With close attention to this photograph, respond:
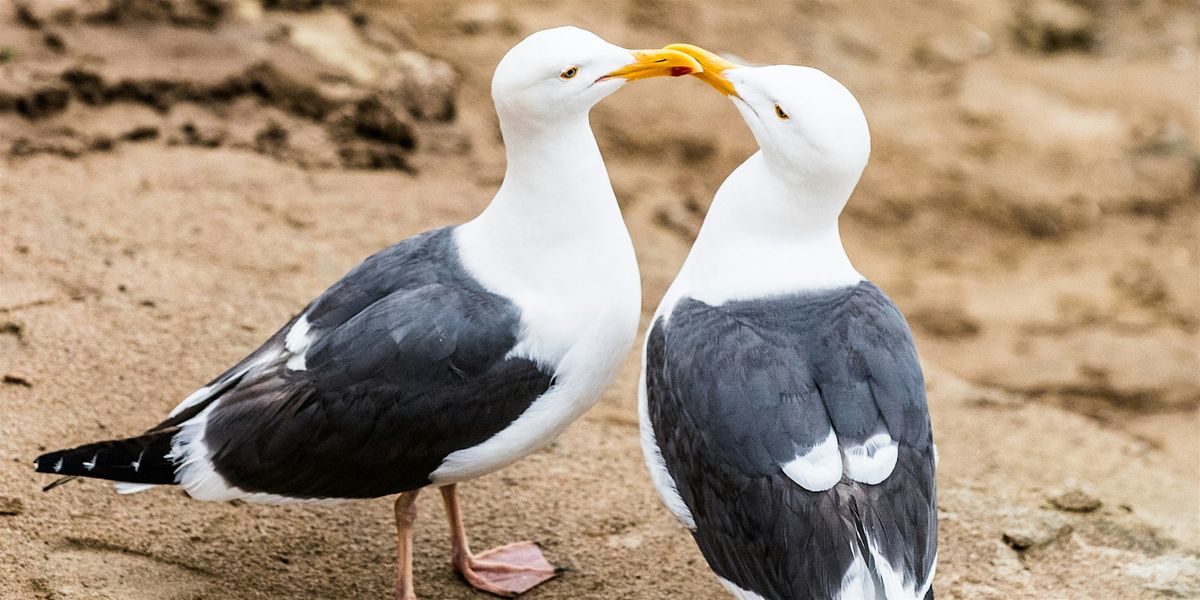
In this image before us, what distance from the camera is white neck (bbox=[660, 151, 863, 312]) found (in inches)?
156

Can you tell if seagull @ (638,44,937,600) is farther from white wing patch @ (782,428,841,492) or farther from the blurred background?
the blurred background

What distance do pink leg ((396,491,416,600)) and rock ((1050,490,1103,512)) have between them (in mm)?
2516

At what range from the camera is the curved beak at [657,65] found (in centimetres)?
399

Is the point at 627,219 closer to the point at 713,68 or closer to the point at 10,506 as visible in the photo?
the point at 713,68

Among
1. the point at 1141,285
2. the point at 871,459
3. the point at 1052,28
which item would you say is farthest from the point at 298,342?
the point at 1052,28

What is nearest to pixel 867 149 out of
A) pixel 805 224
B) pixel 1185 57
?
pixel 805 224

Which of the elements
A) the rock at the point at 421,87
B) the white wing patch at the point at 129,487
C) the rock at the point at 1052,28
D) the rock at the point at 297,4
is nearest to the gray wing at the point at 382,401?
the white wing patch at the point at 129,487

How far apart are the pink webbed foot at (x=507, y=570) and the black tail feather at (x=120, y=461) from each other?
105cm

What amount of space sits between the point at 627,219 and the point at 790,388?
12.5ft

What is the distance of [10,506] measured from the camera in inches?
168

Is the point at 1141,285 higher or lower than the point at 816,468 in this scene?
lower

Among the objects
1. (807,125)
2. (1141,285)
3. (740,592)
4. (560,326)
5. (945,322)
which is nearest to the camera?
(740,592)

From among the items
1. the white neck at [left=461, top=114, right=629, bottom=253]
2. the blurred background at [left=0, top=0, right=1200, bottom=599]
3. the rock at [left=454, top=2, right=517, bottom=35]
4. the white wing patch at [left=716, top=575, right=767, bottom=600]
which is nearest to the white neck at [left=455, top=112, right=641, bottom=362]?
the white neck at [left=461, top=114, right=629, bottom=253]

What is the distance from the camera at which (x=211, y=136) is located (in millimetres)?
6730
